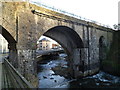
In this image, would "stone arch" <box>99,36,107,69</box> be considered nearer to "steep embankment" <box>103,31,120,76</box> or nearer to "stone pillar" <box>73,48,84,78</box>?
"steep embankment" <box>103,31,120,76</box>

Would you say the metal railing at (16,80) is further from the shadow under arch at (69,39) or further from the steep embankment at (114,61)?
the steep embankment at (114,61)

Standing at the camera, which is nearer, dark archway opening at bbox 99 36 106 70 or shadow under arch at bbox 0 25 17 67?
shadow under arch at bbox 0 25 17 67

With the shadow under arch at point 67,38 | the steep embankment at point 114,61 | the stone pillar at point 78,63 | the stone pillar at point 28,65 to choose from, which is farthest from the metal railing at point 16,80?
the steep embankment at point 114,61

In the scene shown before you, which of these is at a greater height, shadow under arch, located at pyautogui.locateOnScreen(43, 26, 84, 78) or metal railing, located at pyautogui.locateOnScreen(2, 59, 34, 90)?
shadow under arch, located at pyautogui.locateOnScreen(43, 26, 84, 78)

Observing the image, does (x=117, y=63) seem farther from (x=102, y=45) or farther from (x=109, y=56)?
(x=102, y=45)

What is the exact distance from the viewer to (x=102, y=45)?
677 inches

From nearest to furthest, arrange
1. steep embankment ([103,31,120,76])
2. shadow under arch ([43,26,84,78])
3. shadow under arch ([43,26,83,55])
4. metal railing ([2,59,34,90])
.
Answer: metal railing ([2,59,34,90])
shadow under arch ([43,26,83,55])
shadow under arch ([43,26,84,78])
steep embankment ([103,31,120,76])

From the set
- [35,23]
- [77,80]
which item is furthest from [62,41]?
[35,23]

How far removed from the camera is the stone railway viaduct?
6.31m

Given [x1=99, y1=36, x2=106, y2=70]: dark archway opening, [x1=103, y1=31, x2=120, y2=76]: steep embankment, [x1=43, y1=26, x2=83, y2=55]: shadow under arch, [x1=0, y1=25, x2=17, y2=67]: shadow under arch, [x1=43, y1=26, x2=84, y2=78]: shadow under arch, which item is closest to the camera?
[x1=0, y1=25, x2=17, y2=67]: shadow under arch

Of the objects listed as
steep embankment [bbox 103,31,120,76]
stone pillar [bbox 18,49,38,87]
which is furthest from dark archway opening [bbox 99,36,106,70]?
stone pillar [bbox 18,49,38,87]

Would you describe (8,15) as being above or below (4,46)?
above

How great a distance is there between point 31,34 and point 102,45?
13.6 m

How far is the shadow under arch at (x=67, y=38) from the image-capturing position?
11.9 meters
